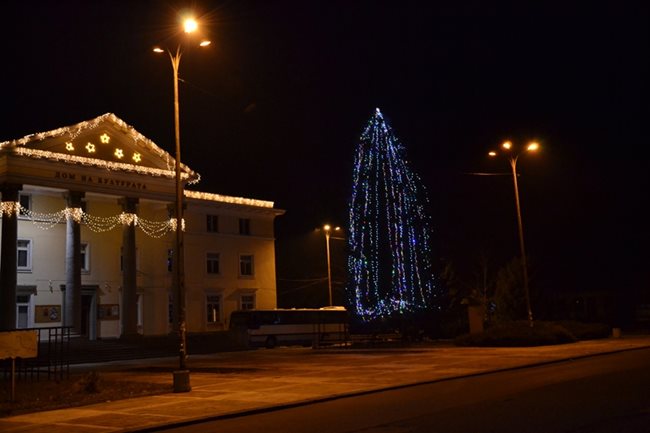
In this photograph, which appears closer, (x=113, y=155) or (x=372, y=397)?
(x=372, y=397)

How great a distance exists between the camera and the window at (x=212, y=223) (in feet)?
176

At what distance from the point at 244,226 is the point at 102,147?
15.3m

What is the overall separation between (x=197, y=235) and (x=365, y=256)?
49.6ft

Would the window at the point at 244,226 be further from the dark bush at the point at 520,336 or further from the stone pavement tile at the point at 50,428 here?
the stone pavement tile at the point at 50,428

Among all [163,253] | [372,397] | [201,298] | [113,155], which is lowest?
[372,397]

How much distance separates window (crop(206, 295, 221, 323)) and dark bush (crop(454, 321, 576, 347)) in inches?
868

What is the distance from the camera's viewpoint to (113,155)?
145 feet

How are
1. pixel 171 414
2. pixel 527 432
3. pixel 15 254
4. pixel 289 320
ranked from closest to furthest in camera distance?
pixel 527 432 → pixel 171 414 → pixel 15 254 → pixel 289 320

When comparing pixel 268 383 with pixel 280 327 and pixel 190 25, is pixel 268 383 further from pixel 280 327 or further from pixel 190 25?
pixel 280 327

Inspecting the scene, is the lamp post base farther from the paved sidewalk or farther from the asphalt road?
the asphalt road

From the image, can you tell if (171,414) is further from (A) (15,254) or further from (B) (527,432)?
(A) (15,254)

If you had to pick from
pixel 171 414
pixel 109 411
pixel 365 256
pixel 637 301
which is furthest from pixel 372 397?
pixel 637 301

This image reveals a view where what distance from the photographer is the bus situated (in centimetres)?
4769

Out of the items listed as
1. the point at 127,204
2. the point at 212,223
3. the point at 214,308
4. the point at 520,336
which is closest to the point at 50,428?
the point at 520,336
